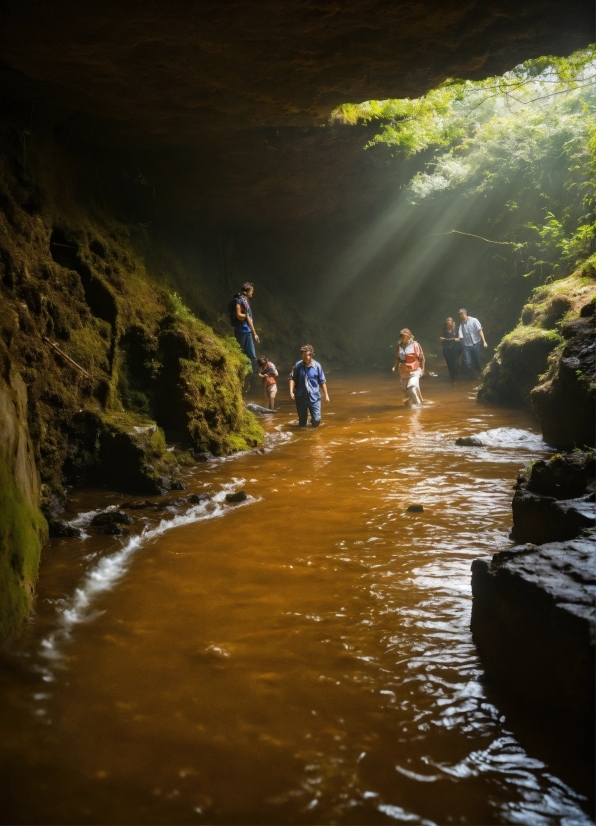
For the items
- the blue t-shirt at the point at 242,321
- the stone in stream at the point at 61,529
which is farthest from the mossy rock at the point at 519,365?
the stone in stream at the point at 61,529

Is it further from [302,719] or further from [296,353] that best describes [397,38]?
[296,353]

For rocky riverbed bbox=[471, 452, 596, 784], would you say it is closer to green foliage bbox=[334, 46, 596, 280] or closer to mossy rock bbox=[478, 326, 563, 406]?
mossy rock bbox=[478, 326, 563, 406]

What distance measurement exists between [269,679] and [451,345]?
16568 millimetres

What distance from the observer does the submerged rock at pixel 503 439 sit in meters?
9.85

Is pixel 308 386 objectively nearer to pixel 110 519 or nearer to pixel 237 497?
pixel 237 497

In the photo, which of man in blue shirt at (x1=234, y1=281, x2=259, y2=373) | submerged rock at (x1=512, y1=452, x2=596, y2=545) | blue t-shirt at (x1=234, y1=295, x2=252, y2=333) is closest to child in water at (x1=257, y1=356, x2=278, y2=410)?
man in blue shirt at (x1=234, y1=281, x2=259, y2=373)

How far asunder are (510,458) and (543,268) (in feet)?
42.9

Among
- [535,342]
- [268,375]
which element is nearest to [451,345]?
[535,342]

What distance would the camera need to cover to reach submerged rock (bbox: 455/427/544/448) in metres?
9.85

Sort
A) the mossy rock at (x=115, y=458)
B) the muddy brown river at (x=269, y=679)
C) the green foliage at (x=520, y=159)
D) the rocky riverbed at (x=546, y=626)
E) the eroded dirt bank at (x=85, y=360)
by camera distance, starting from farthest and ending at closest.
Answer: the green foliage at (x=520, y=159), the mossy rock at (x=115, y=458), the eroded dirt bank at (x=85, y=360), the rocky riverbed at (x=546, y=626), the muddy brown river at (x=269, y=679)

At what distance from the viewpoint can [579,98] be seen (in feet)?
66.2

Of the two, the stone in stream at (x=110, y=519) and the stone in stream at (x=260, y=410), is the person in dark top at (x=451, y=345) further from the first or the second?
the stone in stream at (x=110, y=519)

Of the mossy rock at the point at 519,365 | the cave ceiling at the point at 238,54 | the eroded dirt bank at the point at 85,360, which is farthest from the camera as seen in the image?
the mossy rock at the point at 519,365

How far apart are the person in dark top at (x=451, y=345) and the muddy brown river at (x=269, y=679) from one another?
12.3 meters
